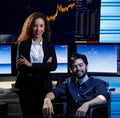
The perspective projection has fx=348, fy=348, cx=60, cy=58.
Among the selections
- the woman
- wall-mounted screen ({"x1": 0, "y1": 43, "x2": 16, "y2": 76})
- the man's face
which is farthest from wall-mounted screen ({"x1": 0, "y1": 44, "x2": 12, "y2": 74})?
the man's face

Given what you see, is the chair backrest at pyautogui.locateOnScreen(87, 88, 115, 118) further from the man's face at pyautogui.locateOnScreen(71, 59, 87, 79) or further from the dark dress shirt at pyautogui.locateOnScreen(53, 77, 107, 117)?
the man's face at pyautogui.locateOnScreen(71, 59, 87, 79)

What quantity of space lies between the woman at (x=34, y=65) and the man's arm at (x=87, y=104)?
676mm

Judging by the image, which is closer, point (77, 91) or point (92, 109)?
point (92, 109)

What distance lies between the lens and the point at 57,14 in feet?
13.4

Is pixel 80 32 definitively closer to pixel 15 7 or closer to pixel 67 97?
pixel 15 7

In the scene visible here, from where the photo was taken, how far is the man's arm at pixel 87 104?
2652 millimetres

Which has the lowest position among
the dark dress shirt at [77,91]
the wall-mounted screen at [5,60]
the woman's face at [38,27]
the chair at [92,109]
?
the chair at [92,109]

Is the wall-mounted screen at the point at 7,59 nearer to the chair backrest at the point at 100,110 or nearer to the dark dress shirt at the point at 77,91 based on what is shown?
the dark dress shirt at the point at 77,91

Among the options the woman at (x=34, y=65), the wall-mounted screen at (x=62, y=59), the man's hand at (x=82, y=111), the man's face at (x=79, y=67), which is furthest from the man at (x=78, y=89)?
the wall-mounted screen at (x=62, y=59)

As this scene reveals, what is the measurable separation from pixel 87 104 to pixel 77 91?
298mm

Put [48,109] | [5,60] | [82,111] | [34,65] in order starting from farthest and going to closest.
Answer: [5,60] < [34,65] < [48,109] < [82,111]

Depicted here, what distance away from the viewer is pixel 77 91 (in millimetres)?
2973

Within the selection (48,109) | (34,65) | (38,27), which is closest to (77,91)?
(48,109)

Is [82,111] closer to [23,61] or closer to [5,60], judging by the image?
[23,61]
